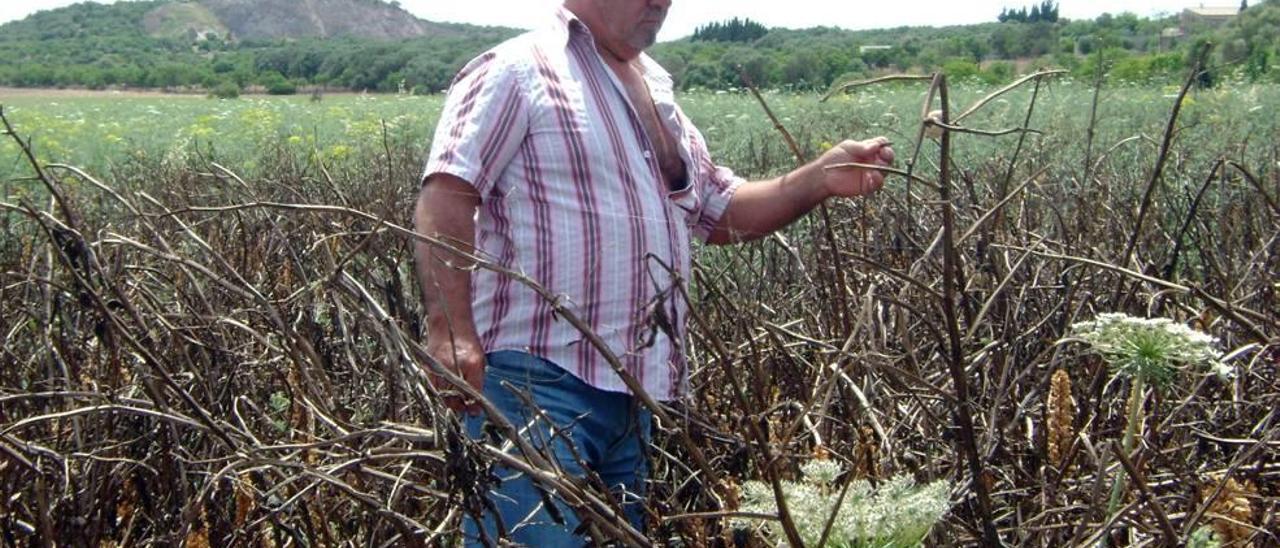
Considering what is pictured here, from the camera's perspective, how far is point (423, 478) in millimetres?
2492

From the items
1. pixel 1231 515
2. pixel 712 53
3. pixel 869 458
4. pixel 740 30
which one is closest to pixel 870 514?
pixel 1231 515

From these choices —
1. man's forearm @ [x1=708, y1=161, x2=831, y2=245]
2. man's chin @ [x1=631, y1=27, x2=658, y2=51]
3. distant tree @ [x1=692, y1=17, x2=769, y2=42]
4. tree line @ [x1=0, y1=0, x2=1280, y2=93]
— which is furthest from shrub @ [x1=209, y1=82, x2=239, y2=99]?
man's chin @ [x1=631, y1=27, x2=658, y2=51]

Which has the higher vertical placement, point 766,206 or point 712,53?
point 766,206

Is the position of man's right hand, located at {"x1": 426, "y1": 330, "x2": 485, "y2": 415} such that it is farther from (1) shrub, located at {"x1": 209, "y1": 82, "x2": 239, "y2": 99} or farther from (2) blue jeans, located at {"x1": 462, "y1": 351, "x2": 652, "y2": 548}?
(1) shrub, located at {"x1": 209, "y1": 82, "x2": 239, "y2": 99}

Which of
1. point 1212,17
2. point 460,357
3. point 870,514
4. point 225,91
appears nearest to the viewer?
point 870,514

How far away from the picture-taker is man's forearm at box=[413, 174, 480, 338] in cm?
233

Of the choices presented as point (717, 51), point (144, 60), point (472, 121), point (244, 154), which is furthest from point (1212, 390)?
point (144, 60)

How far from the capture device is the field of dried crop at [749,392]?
147 centimetres

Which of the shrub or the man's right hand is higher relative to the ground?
the man's right hand

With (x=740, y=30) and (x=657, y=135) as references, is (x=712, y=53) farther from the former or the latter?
(x=657, y=135)

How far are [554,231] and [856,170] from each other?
21.5 inches

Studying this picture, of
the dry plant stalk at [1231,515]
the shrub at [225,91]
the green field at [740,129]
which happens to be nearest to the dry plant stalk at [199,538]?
the dry plant stalk at [1231,515]

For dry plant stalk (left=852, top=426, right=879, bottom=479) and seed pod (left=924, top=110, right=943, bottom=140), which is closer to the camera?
seed pod (left=924, top=110, right=943, bottom=140)

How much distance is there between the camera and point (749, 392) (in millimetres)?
2992
